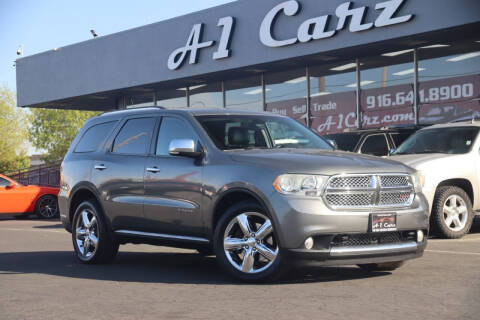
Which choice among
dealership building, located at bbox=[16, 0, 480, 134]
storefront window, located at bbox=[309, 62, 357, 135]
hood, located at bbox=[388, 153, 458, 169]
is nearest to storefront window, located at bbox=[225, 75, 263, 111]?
dealership building, located at bbox=[16, 0, 480, 134]

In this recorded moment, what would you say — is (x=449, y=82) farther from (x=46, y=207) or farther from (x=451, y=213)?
(x=46, y=207)

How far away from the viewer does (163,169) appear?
8.61 meters

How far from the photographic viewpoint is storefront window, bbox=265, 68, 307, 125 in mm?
24094

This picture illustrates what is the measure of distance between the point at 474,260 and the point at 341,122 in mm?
14141

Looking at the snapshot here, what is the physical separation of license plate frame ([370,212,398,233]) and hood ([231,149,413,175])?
1.37ft

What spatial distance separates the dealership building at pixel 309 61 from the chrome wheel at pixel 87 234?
1119 centimetres

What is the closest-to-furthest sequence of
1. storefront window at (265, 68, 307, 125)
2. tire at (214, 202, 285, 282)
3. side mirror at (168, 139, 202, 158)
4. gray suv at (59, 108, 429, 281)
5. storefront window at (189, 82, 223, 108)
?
gray suv at (59, 108, 429, 281), tire at (214, 202, 285, 282), side mirror at (168, 139, 202, 158), storefront window at (265, 68, 307, 125), storefront window at (189, 82, 223, 108)

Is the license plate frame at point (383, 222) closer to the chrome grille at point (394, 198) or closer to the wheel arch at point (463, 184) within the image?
the chrome grille at point (394, 198)

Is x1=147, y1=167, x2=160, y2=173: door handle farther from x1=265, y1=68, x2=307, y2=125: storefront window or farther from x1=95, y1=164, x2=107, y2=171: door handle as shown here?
x1=265, y1=68, x2=307, y2=125: storefront window

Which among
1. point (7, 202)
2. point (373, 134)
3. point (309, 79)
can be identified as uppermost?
point (309, 79)

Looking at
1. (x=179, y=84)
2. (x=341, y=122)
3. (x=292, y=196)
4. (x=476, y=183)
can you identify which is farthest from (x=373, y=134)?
(x=179, y=84)

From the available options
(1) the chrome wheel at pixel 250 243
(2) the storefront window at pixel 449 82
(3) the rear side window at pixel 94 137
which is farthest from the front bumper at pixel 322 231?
(2) the storefront window at pixel 449 82

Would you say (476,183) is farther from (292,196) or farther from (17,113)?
(17,113)

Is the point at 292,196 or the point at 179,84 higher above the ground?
the point at 179,84
